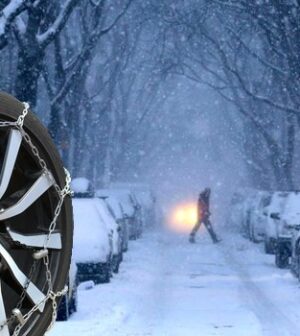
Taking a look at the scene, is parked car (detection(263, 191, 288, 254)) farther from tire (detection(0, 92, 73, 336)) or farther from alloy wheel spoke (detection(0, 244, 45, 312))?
alloy wheel spoke (detection(0, 244, 45, 312))

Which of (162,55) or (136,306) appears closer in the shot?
(136,306)

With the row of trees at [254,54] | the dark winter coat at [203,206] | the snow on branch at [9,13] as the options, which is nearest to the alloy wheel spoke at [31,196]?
the snow on branch at [9,13]

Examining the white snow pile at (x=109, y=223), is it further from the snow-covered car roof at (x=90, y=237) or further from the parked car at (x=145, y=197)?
the parked car at (x=145, y=197)

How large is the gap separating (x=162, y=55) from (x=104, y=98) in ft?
9.79

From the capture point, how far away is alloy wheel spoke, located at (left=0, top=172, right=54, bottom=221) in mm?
4622

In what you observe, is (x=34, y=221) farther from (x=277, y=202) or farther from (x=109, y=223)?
(x=277, y=202)

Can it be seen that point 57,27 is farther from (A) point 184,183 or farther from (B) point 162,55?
(A) point 184,183

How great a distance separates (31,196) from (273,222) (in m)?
19.0

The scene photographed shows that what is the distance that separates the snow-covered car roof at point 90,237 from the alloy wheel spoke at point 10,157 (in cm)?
1143

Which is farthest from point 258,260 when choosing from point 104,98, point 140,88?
point 140,88

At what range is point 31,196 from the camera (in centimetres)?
475

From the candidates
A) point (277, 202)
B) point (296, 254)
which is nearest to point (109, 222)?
point (296, 254)

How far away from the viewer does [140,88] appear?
47.9 m

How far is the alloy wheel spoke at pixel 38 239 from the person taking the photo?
4.67 metres
